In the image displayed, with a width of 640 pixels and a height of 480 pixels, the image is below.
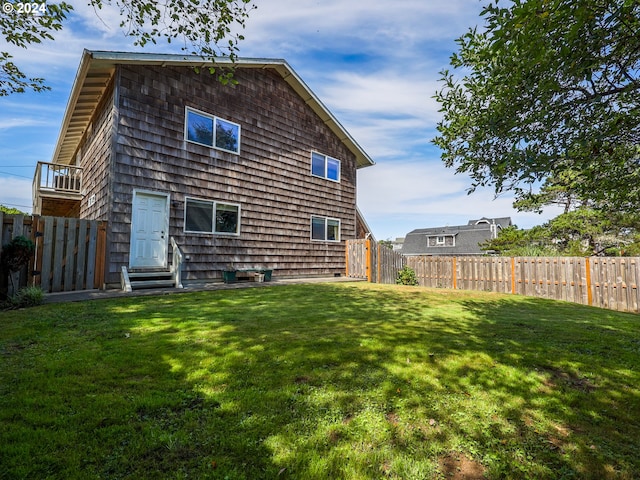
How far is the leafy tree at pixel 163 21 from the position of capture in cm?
559

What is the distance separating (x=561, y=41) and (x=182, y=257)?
9.46m

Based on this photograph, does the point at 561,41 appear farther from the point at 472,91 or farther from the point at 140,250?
A: the point at 140,250

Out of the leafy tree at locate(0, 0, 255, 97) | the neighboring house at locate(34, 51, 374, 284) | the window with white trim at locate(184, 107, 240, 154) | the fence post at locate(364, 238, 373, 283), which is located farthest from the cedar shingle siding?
the leafy tree at locate(0, 0, 255, 97)

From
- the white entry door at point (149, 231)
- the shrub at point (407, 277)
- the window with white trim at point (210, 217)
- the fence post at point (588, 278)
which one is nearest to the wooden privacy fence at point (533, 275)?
the fence post at point (588, 278)

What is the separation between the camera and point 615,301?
28.7ft

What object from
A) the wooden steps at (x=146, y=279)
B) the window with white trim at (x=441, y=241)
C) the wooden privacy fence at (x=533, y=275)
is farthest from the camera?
the window with white trim at (x=441, y=241)

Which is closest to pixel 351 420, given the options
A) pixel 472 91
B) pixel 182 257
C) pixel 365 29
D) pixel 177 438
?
pixel 177 438

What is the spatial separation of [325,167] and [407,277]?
20.3 feet

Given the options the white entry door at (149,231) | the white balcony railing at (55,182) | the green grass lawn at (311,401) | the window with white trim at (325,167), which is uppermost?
the window with white trim at (325,167)

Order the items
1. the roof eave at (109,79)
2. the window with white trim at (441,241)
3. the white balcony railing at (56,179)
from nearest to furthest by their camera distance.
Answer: the roof eave at (109,79) → the white balcony railing at (56,179) → the window with white trim at (441,241)

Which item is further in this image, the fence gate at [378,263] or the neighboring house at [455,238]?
the neighboring house at [455,238]

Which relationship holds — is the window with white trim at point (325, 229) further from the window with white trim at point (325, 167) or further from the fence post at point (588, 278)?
the fence post at point (588, 278)

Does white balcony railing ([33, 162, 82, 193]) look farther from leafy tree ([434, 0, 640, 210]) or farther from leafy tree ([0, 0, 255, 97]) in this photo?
leafy tree ([434, 0, 640, 210])

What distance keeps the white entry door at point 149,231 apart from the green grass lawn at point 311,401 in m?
4.36
